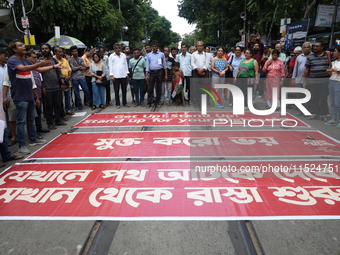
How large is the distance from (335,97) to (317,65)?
100cm

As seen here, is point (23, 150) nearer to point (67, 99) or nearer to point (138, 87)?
point (67, 99)

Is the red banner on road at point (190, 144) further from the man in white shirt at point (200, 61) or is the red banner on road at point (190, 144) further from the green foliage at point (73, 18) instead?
the green foliage at point (73, 18)

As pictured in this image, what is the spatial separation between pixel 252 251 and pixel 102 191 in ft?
6.60

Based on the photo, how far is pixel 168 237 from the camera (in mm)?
3008

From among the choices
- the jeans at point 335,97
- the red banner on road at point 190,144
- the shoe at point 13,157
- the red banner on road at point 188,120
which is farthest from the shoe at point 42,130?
the jeans at point 335,97

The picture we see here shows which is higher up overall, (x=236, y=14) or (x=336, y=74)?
(x=236, y=14)

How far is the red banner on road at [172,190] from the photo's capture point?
343 centimetres

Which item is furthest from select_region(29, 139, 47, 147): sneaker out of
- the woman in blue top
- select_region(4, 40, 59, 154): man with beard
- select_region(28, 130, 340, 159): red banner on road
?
the woman in blue top

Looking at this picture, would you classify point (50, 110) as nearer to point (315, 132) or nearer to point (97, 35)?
point (315, 132)

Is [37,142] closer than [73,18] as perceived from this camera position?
Yes

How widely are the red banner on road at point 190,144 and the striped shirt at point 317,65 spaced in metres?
1.74

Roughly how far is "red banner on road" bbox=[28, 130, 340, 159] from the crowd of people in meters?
0.75

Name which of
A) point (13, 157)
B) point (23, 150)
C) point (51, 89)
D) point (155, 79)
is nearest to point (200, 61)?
point (155, 79)

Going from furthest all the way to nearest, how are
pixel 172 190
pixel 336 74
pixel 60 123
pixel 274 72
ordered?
pixel 274 72
pixel 60 123
pixel 336 74
pixel 172 190
